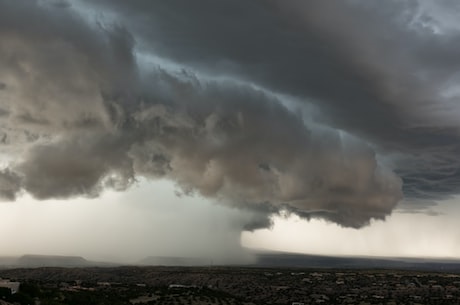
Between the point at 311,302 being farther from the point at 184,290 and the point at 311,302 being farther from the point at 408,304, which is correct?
the point at 184,290

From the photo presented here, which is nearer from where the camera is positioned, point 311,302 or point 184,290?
point 184,290

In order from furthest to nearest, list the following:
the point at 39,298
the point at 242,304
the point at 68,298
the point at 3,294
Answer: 1. the point at 242,304
2. the point at 68,298
3. the point at 39,298
4. the point at 3,294

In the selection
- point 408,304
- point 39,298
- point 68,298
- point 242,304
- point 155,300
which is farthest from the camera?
point 408,304

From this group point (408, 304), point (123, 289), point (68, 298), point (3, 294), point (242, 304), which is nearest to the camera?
point (3, 294)

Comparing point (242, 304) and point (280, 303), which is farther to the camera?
point (280, 303)

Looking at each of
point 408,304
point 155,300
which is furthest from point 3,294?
point 408,304

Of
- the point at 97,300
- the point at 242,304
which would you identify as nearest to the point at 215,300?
the point at 242,304

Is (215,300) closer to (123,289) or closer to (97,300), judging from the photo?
(123,289)

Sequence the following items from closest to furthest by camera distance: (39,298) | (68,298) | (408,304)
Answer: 1. (39,298)
2. (68,298)
3. (408,304)

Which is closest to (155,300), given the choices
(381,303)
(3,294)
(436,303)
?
(3,294)
